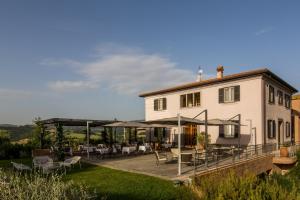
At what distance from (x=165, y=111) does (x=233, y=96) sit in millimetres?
7678

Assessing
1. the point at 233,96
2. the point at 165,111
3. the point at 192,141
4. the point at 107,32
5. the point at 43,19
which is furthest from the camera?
the point at 165,111

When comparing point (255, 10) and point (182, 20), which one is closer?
point (255, 10)

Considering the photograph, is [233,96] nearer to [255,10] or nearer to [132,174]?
[255,10]

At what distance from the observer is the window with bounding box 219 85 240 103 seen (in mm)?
21078

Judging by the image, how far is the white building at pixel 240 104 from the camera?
66.3ft

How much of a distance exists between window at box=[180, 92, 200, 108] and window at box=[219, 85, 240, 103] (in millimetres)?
2419

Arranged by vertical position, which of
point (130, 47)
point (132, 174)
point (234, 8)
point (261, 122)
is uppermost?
point (234, 8)

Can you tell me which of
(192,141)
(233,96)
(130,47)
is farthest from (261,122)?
(130,47)

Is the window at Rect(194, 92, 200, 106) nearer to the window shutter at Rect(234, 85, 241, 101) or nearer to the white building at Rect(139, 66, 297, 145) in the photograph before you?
the white building at Rect(139, 66, 297, 145)

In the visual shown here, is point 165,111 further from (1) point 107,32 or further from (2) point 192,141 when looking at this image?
(1) point 107,32

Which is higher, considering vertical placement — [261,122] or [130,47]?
[130,47]

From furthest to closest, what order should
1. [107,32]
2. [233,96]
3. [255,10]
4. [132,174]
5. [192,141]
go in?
[192,141] < [233,96] < [107,32] < [255,10] < [132,174]

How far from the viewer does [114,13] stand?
1738 cm

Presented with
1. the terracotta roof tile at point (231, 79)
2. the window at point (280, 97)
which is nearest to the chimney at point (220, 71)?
the terracotta roof tile at point (231, 79)
